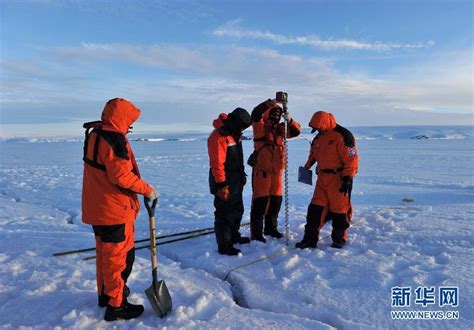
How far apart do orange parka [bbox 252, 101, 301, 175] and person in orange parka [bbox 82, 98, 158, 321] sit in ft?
6.38

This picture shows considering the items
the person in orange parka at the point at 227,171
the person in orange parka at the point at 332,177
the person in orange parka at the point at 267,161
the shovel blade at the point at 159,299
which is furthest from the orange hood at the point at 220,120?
the shovel blade at the point at 159,299

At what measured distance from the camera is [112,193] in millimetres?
2908

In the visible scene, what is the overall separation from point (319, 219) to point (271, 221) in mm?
739

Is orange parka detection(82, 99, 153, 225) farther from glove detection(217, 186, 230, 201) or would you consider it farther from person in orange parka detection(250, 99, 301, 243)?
person in orange parka detection(250, 99, 301, 243)

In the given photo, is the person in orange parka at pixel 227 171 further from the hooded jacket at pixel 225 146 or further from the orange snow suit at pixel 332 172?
the orange snow suit at pixel 332 172

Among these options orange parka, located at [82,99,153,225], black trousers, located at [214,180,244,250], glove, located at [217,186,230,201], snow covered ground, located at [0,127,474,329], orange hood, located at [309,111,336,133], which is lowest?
snow covered ground, located at [0,127,474,329]

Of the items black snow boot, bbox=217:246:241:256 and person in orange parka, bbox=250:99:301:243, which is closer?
black snow boot, bbox=217:246:241:256

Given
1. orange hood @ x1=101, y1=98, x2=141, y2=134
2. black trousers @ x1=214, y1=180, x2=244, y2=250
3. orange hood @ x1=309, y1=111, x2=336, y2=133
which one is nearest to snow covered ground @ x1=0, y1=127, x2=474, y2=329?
black trousers @ x1=214, y1=180, x2=244, y2=250

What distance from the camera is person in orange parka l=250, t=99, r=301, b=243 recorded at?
4.63 m

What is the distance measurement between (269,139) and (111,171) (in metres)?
2.37

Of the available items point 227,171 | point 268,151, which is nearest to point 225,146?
point 227,171

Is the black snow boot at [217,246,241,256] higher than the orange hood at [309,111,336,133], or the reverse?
the orange hood at [309,111,336,133]

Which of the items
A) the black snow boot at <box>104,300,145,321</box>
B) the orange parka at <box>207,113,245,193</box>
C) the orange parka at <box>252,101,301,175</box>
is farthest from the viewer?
the orange parka at <box>252,101,301,175</box>

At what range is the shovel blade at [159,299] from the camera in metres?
2.95
